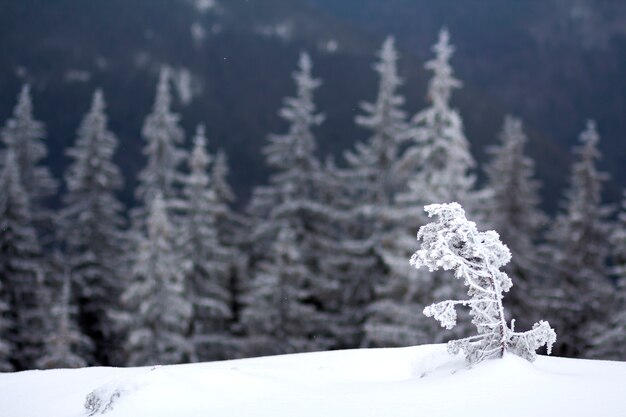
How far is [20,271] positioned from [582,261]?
2293cm

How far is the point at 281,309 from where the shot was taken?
2139 centimetres

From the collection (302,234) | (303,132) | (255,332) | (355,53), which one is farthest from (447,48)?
(355,53)

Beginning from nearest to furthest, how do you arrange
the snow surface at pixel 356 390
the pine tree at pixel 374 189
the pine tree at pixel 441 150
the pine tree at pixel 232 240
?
the snow surface at pixel 356 390
the pine tree at pixel 441 150
the pine tree at pixel 374 189
the pine tree at pixel 232 240

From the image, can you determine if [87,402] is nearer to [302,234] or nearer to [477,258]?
[477,258]

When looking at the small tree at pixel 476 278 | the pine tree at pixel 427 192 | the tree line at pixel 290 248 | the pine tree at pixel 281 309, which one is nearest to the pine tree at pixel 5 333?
the tree line at pixel 290 248

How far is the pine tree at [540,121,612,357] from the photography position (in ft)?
78.4

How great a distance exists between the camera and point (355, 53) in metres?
97.2

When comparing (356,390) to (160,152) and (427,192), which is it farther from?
(160,152)

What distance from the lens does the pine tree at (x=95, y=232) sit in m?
24.8

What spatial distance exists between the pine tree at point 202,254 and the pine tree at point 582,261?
1334cm

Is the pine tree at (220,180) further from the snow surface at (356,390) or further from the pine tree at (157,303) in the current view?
the snow surface at (356,390)

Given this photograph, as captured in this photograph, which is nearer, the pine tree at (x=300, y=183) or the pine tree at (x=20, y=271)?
the pine tree at (x=20, y=271)

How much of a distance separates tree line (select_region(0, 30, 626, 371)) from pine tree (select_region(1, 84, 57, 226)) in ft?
0.22

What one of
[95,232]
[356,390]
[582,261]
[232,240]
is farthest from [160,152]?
[356,390]
